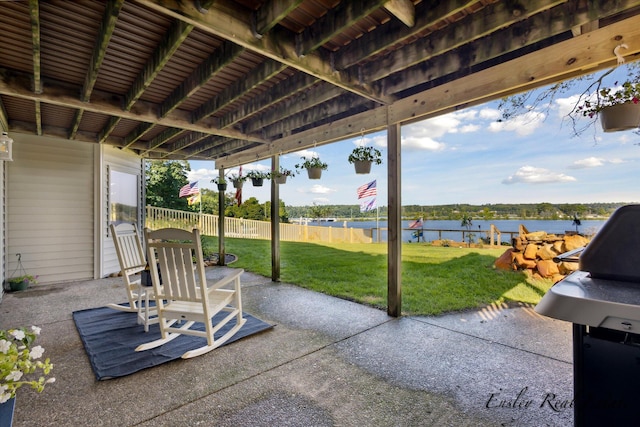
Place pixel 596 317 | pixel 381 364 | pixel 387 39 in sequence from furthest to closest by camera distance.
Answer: pixel 381 364, pixel 387 39, pixel 596 317

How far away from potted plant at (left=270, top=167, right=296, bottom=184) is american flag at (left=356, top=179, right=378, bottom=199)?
183 centimetres

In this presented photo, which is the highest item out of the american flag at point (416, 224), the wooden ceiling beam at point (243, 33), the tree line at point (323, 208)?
the wooden ceiling beam at point (243, 33)

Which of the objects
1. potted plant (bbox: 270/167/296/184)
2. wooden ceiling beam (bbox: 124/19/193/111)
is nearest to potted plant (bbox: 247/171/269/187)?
potted plant (bbox: 270/167/296/184)

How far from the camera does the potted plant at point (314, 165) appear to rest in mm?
4258

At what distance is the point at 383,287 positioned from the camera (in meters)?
4.98

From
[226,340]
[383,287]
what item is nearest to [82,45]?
[226,340]

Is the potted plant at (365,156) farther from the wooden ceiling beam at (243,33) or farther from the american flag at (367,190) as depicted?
the american flag at (367,190)

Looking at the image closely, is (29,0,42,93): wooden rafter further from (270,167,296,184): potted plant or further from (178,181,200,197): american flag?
(178,181,200,197): american flag

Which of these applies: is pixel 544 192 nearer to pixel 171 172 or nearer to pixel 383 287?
pixel 383 287

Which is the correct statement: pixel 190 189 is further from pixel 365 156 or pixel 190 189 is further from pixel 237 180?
pixel 365 156

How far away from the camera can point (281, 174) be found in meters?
4.94

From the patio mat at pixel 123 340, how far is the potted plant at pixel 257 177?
270 cm

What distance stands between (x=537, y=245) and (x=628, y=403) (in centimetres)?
489

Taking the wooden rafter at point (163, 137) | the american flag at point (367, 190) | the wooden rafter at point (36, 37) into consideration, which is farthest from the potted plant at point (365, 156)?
the wooden rafter at point (163, 137)
